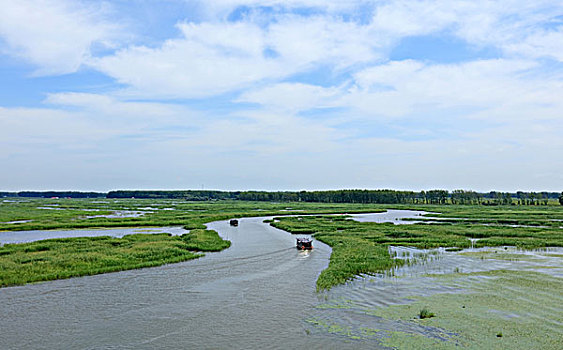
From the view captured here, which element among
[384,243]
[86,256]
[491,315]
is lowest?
[384,243]

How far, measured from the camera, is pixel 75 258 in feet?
105

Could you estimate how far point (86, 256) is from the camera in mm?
32594

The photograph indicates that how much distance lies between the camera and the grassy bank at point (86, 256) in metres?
27.1

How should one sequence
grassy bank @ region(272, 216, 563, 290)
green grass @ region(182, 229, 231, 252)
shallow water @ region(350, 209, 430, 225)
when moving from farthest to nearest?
shallow water @ region(350, 209, 430, 225), green grass @ region(182, 229, 231, 252), grassy bank @ region(272, 216, 563, 290)

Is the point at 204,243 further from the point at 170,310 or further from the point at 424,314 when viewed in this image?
the point at 424,314

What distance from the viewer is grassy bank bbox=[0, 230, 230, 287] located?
27141 mm

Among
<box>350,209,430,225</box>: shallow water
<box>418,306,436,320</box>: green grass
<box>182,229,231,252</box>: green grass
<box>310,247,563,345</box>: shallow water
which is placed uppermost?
<box>182,229,231,252</box>: green grass

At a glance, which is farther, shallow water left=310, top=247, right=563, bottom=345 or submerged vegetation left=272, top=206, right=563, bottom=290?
submerged vegetation left=272, top=206, right=563, bottom=290

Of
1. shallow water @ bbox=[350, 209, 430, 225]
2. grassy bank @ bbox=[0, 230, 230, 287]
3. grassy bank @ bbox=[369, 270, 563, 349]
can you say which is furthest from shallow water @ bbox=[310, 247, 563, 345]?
shallow water @ bbox=[350, 209, 430, 225]

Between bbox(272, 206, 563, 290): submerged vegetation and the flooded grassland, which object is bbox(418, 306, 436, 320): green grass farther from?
bbox(272, 206, 563, 290): submerged vegetation

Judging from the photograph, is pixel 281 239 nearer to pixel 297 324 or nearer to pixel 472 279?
pixel 472 279

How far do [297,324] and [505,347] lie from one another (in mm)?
7892

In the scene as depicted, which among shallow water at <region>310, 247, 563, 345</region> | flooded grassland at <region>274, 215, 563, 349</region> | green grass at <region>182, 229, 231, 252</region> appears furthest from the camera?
green grass at <region>182, 229, 231, 252</region>

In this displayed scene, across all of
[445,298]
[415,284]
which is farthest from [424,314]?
[415,284]
